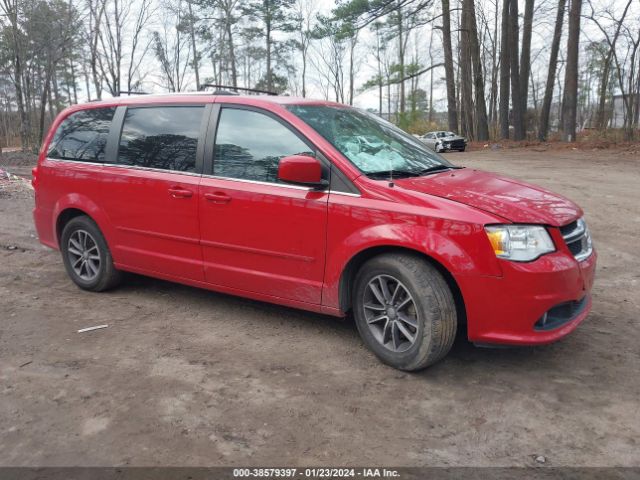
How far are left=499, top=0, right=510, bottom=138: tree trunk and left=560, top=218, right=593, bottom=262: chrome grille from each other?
84.8 feet

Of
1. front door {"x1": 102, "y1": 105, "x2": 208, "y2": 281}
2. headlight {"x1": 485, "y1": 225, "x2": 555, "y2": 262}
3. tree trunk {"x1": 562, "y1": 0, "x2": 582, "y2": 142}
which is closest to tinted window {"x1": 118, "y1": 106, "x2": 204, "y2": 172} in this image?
front door {"x1": 102, "y1": 105, "x2": 208, "y2": 281}

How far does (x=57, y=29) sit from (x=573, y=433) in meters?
28.4

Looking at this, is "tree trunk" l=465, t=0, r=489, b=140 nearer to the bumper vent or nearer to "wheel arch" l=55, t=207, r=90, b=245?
"wheel arch" l=55, t=207, r=90, b=245

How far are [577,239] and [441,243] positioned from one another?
962 millimetres

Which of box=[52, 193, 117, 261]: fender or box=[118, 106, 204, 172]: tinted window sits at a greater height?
box=[118, 106, 204, 172]: tinted window

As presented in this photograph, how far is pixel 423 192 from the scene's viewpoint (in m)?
3.38

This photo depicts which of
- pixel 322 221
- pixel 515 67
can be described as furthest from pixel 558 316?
pixel 515 67

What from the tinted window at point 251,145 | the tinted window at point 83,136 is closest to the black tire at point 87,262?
the tinted window at point 83,136

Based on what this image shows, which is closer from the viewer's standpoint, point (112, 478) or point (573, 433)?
point (112, 478)

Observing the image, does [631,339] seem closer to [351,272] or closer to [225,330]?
[351,272]

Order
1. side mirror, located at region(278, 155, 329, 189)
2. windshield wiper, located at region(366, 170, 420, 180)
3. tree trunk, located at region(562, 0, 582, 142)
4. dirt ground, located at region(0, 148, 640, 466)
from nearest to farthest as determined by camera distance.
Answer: dirt ground, located at region(0, 148, 640, 466) < side mirror, located at region(278, 155, 329, 189) < windshield wiper, located at region(366, 170, 420, 180) < tree trunk, located at region(562, 0, 582, 142)

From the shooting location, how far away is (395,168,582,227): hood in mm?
3215

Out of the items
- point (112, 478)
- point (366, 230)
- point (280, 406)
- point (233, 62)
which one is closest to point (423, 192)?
point (366, 230)

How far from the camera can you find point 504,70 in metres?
27.7
